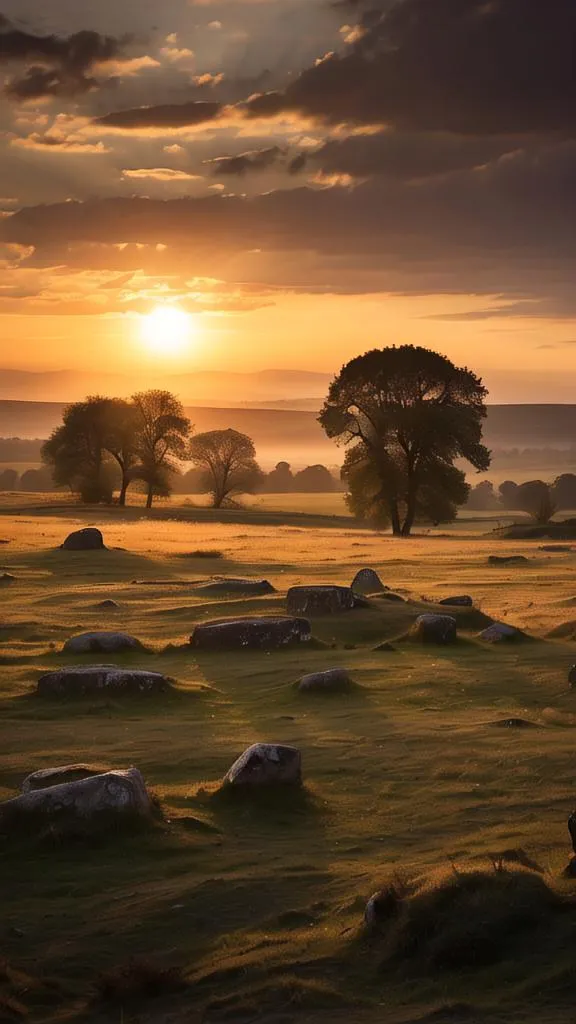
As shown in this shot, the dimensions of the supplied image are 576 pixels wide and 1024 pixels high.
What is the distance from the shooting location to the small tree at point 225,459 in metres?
110

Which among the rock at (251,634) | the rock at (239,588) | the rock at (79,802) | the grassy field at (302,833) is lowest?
the grassy field at (302,833)

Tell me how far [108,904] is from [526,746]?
7266mm

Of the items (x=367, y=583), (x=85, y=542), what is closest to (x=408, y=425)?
Result: (x=85, y=542)

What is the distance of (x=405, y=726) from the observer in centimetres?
1781

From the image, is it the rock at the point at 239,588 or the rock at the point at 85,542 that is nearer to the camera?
the rock at the point at 239,588

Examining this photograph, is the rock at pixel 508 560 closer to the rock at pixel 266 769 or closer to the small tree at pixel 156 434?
the rock at pixel 266 769

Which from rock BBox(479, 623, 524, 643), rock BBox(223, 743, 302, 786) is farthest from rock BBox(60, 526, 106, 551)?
rock BBox(223, 743, 302, 786)

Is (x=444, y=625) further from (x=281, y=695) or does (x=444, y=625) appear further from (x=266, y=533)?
(x=266, y=533)

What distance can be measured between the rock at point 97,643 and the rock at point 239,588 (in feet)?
31.7

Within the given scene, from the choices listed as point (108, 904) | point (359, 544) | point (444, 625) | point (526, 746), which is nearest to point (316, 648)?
point (444, 625)

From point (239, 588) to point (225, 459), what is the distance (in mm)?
75759

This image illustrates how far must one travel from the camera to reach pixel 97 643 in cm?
2509

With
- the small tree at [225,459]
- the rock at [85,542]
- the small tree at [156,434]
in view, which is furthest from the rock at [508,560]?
the small tree at [225,459]

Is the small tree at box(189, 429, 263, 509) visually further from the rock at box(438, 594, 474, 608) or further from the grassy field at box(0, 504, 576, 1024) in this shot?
the grassy field at box(0, 504, 576, 1024)
